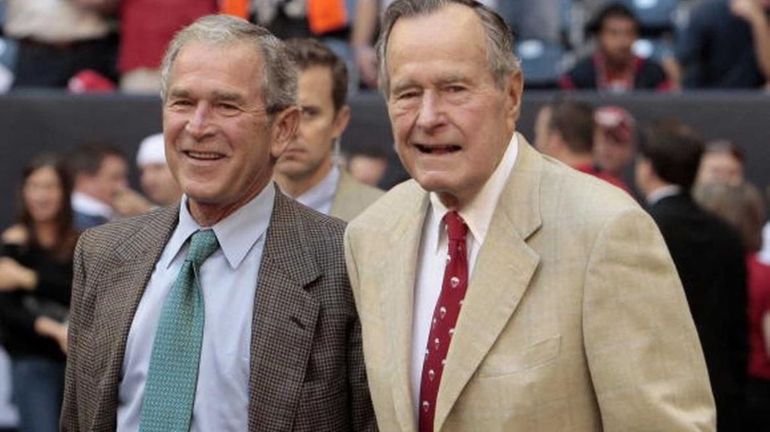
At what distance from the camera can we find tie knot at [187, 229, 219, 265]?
164 inches

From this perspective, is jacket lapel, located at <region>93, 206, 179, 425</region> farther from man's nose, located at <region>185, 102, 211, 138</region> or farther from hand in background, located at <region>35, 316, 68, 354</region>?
hand in background, located at <region>35, 316, 68, 354</region>

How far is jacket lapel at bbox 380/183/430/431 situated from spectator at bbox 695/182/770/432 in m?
3.84

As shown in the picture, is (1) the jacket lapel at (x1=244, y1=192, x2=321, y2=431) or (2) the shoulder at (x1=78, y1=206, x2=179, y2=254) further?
(2) the shoulder at (x1=78, y1=206, x2=179, y2=254)

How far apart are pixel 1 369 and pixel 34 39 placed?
2.62 metres

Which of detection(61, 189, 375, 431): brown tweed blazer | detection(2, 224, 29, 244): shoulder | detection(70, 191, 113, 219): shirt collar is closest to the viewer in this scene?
detection(61, 189, 375, 431): brown tweed blazer

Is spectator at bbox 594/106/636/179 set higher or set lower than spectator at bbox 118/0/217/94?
lower

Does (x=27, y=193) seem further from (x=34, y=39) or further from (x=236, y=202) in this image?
(x=236, y=202)

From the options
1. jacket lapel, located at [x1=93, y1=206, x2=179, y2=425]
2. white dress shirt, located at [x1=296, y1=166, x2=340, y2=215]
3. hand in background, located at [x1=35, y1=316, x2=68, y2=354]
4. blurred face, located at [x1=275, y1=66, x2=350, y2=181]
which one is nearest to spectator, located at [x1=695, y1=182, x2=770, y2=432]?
blurred face, located at [x1=275, y1=66, x2=350, y2=181]

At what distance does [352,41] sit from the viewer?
1121 cm

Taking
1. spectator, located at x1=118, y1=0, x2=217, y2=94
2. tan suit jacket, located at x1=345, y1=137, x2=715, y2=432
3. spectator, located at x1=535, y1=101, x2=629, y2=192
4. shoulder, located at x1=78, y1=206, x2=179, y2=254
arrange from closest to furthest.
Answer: tan suit jacket, located at x1=345, y1=137, x2=715, y2=432 → shoulder, located at x1=78, y1=206, x2=179, y2=254 → spectator, located at x1=535, y1=101, x2=629, y2=192 → spectator, located at x1=118, y1=0, x2=217, y2=94

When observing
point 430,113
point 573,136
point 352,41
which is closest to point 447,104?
point 430,113

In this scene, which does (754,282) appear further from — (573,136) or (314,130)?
(314,130)

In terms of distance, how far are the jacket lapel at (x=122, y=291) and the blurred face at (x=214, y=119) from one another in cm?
23

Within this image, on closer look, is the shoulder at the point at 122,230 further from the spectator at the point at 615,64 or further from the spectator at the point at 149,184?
the spectator at the point at 615,64
